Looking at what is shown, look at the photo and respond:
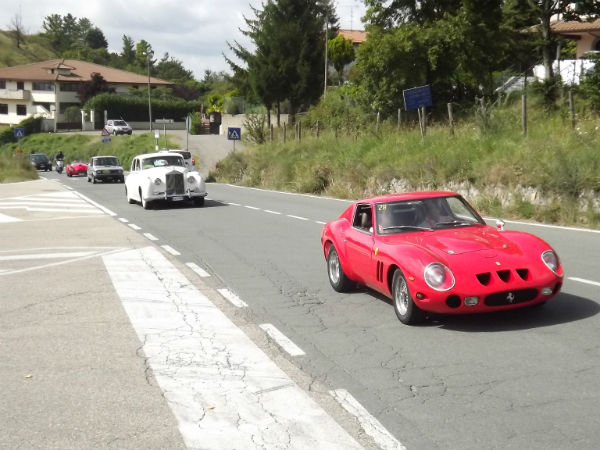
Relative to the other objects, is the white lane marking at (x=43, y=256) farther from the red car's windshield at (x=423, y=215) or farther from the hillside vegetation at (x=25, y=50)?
the hillside vegetation at (x=25, y=50)

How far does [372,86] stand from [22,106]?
88.3 meters

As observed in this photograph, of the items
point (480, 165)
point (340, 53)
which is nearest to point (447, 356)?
point (480, 165)

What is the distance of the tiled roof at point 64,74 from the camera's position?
114 m

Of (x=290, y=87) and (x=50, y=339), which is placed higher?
(x=290, y=87)

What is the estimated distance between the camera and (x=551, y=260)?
7582 mm

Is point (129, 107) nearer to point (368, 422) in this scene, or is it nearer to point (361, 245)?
point (361, 245)

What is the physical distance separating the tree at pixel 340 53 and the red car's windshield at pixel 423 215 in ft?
241

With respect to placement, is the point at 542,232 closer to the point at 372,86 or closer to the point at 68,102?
the point at 372,86

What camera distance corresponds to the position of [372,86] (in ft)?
131

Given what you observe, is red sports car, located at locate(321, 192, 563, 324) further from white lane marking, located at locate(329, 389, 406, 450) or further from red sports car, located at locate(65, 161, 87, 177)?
red sports car, located at locate(65, 161, 87, 177)

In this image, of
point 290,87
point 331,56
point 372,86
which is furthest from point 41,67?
point 372,86

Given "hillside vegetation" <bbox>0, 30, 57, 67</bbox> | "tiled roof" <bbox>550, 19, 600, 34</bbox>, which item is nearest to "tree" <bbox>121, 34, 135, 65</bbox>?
"hillside vegetation" <bbox>0, 30, 57, 67</bbox>

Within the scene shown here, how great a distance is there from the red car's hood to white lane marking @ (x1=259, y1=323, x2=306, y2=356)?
158 centimetres

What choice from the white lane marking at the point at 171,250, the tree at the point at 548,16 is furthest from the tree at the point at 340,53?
the white lane marking at the point at 171,250
